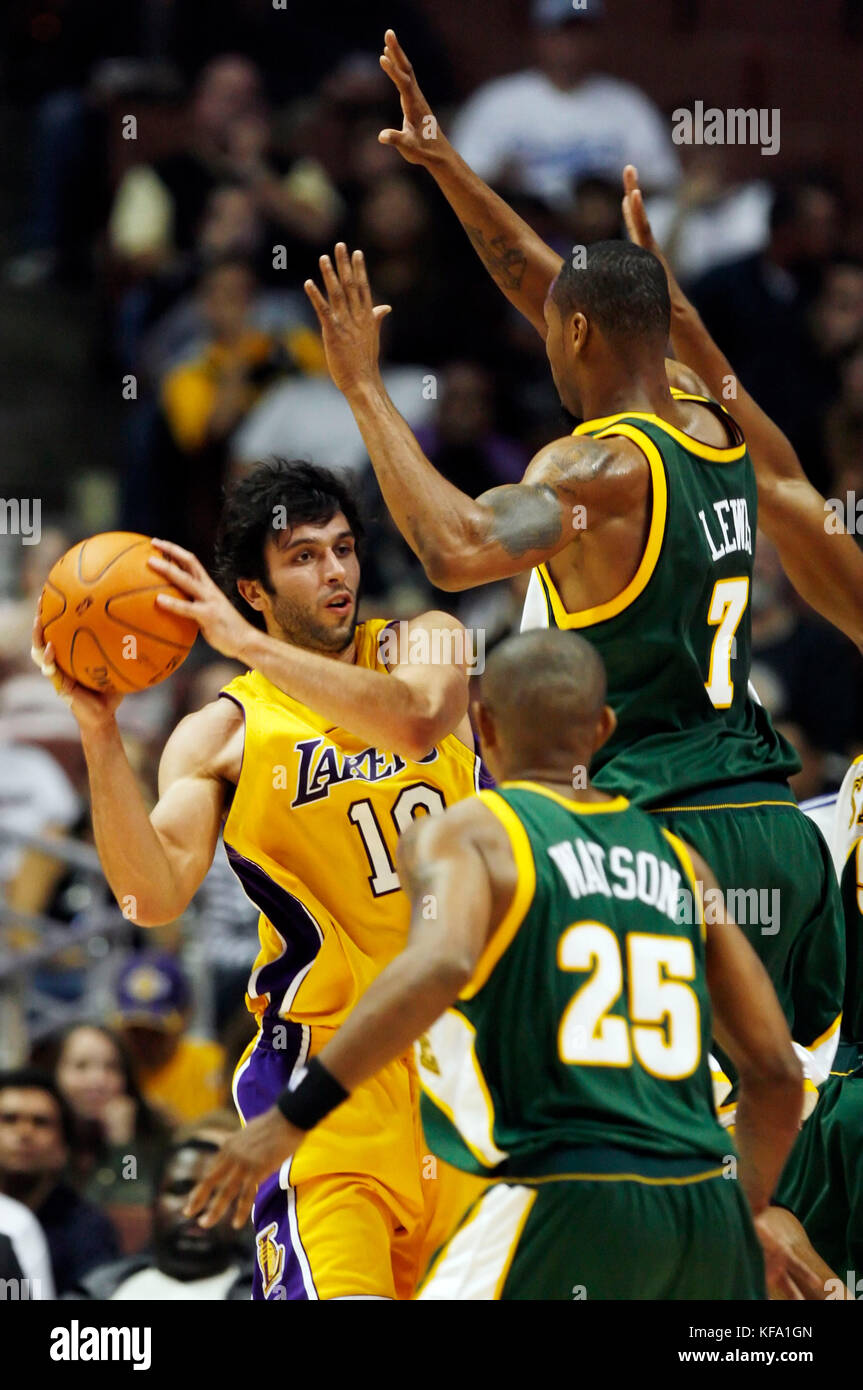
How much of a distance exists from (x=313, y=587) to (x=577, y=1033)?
1.79 meters

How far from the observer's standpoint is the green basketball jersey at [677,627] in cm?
435

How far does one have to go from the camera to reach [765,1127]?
3.80 m

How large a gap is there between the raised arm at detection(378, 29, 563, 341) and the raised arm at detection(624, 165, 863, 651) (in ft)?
0.97

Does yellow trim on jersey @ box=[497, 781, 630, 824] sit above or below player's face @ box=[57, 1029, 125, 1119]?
above

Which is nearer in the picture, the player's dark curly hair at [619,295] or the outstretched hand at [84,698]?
the outstretched hand at [84,698]

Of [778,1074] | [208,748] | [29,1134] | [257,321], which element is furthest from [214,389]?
[778,1074]

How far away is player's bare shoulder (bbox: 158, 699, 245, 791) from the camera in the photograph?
4.83 meters

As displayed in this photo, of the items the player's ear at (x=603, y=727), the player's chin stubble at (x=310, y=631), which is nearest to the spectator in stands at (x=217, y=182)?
the player's chin stubble at (x=310, y=631)

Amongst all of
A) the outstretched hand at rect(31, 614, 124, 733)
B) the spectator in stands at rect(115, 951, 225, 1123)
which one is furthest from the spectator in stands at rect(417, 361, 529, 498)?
the outstretched hand at rect(31, 614, 124, 733)

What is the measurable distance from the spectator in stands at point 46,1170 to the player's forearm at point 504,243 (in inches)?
143

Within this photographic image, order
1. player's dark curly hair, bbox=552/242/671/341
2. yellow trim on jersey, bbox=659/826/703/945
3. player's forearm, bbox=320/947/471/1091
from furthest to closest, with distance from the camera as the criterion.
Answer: player's dark curly hair, bbox=552/242/671/341 → yellow trim on jersey, bbox=659/826/703/945 → player's forearm, bbox=320/947/471/1091

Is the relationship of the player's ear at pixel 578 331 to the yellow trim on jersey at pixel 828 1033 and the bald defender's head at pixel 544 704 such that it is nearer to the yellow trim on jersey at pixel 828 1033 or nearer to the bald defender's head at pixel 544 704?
the bald defender's head at pixel 544 704

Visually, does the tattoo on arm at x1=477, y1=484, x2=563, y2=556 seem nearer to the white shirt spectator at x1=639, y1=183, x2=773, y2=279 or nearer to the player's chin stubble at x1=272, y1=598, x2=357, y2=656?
the player's chin stubble at x1=272, y1=598, x2=357, y2=656
